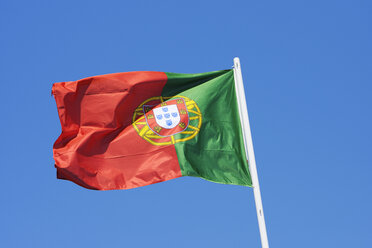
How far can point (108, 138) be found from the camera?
2470 centimetres

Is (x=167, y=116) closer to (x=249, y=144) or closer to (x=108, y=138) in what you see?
(x=108, y=138)

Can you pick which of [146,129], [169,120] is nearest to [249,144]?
[169,120]

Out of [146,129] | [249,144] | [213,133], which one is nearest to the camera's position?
[249,144]

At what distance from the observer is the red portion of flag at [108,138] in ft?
78.5

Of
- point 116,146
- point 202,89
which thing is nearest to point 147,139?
point 116,146

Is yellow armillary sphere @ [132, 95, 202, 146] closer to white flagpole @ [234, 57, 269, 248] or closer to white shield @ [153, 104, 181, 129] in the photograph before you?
white shield @ [153, 104, 181, 129]

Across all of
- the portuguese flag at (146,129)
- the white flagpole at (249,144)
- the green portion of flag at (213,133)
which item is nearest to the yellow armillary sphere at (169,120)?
the portuguese flag at (146,129)

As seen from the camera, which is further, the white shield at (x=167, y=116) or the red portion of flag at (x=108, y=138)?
the white shield at (x=167, y=116)

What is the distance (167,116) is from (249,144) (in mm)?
3496

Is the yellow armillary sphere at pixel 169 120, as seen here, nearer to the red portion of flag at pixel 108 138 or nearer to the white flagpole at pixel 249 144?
the red portion of flag at pixel 108 138

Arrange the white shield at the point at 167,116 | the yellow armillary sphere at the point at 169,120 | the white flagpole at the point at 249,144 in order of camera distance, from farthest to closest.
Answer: the white shield at the point at 167,116
the yellow armillary sphere at the point at 169,120
the white flagpole at the point at 249,144

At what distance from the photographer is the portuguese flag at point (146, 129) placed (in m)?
23.8

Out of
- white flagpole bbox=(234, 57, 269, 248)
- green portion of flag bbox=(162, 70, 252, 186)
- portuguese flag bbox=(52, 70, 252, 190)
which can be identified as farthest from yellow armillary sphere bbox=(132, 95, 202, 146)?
white flagpole bbox=(234, 57, 269, 248)

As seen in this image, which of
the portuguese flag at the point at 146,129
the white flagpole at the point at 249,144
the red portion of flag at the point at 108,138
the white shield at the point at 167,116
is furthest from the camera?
the white shield at the point at 167,116
